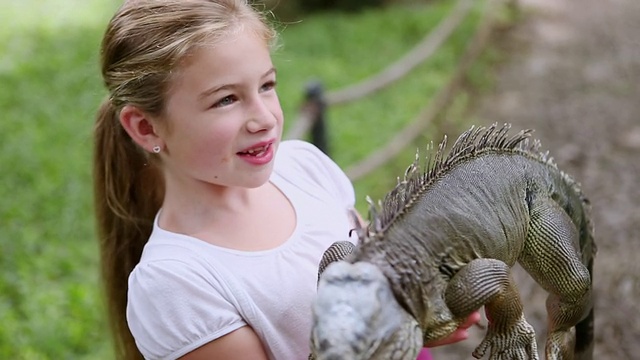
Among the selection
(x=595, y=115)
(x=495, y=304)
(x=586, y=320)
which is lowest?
(x=595, y=115)

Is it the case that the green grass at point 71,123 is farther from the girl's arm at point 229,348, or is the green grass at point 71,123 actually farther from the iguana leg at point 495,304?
the iguana leg at point 495,304

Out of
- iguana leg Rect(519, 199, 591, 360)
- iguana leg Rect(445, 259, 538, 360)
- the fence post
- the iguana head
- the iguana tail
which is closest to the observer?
the iguana head

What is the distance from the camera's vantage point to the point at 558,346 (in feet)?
5.24

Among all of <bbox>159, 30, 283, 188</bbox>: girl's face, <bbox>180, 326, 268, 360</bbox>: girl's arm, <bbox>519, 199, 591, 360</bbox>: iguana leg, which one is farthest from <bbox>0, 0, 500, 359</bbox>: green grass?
<bbox>519, 199, 591, 360</bbox>: iguana leg

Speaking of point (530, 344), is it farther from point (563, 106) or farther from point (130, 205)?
point (563, 106)

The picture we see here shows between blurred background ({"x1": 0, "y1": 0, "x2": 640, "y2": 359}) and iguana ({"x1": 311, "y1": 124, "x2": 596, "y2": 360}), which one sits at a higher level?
iguana ({"x1": 311, "y1": 124, "x2": 596, "y2": 360})

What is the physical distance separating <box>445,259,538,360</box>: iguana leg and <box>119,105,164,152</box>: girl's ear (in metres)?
0.84

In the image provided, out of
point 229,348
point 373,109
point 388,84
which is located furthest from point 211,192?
point 373,109

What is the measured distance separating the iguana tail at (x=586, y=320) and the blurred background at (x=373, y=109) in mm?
955

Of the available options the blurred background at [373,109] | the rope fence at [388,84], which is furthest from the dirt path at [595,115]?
the rope fence at [388,84]

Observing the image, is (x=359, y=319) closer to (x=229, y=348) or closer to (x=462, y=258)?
(x=462, y=258)

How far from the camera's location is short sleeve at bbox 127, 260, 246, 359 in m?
1.74

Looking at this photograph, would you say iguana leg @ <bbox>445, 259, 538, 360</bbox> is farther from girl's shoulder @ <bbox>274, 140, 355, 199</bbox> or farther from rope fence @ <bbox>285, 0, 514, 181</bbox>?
rope fence @ <bbox>285, 0, 514, 181</bbox>

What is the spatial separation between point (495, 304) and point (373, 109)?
638cm
